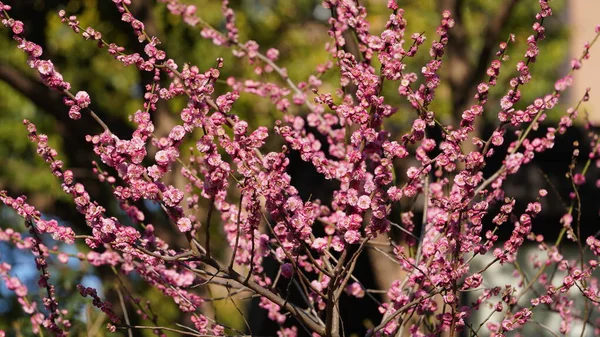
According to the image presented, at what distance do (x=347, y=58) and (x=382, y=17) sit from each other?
40.3 feet

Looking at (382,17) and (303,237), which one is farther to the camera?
(382,17)

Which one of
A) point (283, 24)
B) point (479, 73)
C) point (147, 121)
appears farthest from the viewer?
point (283, 24)

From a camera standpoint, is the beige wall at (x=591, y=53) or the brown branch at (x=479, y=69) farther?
the beige wall at (x=591, y=53)

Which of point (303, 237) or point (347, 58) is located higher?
point (347, 58)

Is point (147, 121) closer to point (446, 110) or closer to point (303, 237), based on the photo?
point (303, 237)

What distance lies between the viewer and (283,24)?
1485 cm

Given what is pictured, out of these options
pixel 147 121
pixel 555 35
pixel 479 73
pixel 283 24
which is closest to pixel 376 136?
pixel 147 121

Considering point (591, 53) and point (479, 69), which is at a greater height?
point (591, 53)

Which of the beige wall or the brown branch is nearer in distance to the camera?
the brown branch

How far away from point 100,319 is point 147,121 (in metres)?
2.45

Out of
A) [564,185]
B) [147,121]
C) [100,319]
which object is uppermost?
[147,121]

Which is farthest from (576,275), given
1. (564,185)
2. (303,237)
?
(564,185)

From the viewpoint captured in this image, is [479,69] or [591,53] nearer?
[479,69]

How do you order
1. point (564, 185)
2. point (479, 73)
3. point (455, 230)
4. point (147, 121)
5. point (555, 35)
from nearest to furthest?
point (147, 121) → point (455, 230) → point (479, 73) → point (564, 185) → point (555, 35)
